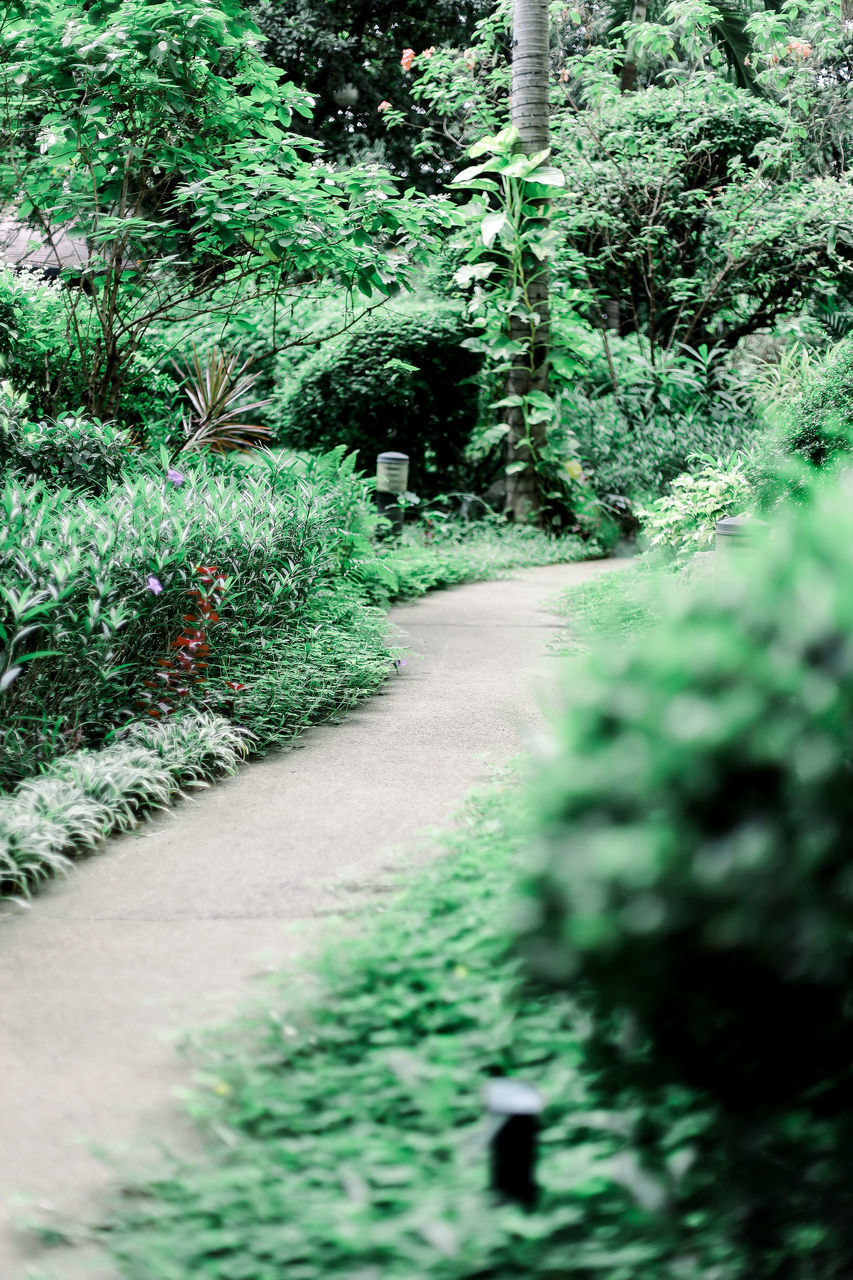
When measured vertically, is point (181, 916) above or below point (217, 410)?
below

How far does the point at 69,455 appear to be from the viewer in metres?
6.19

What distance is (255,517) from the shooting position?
222 inches

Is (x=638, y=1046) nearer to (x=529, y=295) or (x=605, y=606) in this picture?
(x=605, y=606)

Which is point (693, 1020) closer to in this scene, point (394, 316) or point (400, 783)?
point (400, 783)

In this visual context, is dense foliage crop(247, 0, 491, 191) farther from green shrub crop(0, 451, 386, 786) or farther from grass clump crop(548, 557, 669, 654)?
green shrub crop(0, 451, 386, 786)

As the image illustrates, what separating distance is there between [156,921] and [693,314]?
39.5 ft

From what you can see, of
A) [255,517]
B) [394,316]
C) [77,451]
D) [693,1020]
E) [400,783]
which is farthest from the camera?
[394,316]

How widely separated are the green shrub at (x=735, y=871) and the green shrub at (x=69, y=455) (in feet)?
16.4

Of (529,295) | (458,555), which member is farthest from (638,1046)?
(529,295)

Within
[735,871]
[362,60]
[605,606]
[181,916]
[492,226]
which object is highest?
[362,60]

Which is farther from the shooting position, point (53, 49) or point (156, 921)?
point (53, 49)

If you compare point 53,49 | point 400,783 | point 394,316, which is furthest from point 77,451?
point 394,316

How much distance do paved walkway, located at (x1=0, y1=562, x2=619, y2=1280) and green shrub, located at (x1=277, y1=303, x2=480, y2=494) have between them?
667 centimetres

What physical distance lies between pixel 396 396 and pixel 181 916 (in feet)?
29.9
